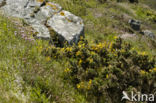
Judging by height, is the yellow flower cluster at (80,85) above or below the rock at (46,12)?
below

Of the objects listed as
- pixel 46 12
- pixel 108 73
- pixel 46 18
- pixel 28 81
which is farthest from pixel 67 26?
pixel 28 81

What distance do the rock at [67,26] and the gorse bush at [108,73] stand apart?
125 centimetres

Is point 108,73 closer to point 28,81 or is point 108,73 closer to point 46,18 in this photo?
point 28,81

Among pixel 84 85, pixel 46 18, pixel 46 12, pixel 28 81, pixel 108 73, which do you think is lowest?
pixel 84 85

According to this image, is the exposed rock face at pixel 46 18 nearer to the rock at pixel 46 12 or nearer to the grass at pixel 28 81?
the rock at pixel 46 12

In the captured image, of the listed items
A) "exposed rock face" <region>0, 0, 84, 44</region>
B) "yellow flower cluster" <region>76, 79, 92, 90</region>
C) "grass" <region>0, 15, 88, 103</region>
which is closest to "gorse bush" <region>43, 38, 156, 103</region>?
"yellow flower cluster" <region>76, 79, 92, 90</region>

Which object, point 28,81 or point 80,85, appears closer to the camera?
point 28,81

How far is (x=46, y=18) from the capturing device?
21.1 ft

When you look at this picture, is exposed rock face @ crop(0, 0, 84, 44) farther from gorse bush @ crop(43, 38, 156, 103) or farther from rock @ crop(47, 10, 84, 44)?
gorse bush @ crop(43, 38, 156, 103)

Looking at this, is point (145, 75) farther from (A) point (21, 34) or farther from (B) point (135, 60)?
(A) point (21, 34)

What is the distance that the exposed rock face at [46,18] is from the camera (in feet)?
17.9

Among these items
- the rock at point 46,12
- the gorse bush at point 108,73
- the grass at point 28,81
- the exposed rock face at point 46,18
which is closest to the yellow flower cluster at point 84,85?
the gorse bush at point 108,73

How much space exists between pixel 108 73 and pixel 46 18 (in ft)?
13.7

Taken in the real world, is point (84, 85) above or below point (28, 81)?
below
